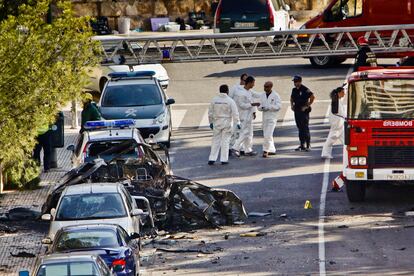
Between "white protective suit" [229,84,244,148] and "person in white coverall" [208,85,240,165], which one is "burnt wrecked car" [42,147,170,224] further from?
"white protective suit" [229,84,244,148]

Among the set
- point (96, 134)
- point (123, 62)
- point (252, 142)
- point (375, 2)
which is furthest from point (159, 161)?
point (375, 2)

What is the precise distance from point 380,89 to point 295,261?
204 inches

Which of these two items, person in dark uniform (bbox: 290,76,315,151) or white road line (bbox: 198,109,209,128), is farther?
white road line (bbox: 198,109,209,128)

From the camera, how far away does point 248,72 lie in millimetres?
42438

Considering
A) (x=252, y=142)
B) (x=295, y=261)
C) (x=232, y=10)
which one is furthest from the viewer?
(x=232, y=10)

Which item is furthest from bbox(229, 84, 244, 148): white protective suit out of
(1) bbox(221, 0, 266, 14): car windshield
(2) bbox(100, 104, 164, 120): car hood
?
(1) bbox(221, 0, 266, 14): car windshield

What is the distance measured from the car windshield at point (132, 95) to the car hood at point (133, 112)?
0.99 feet

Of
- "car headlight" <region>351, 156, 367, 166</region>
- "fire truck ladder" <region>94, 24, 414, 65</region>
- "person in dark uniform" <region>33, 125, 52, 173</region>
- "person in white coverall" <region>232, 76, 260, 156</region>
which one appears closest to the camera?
"car headlight" <region>351, 156, 367, 166</region>

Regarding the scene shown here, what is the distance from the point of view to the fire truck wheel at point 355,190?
82.5ft

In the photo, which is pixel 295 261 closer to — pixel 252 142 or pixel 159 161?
pixel 159 161

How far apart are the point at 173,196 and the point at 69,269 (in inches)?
284

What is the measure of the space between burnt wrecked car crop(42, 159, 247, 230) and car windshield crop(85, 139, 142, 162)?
3.09 feet

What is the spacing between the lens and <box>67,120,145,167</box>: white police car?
84.6 feet

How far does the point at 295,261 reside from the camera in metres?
21.2
